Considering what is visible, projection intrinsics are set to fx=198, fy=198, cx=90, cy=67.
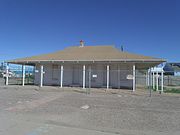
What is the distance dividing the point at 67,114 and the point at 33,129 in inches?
95.2

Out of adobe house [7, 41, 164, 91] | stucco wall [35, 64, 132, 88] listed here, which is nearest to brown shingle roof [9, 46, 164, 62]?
adobe house [7, 41, 164, 91]

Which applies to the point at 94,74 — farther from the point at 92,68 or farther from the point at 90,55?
the point at 90,55

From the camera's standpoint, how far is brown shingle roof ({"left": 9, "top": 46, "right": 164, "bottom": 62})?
19109 mm

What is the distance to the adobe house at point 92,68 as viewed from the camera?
19.2 metres

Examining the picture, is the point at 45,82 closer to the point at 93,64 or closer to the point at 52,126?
the point at 93,64

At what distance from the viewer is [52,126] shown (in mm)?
6223

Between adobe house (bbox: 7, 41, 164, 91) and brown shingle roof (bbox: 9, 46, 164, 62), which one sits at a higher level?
brown shingle roof (bbox: 9, 46, 164, 62)

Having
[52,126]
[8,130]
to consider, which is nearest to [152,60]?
[52,126]

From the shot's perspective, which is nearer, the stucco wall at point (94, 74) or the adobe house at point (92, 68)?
the adobe house at point (92, 68)

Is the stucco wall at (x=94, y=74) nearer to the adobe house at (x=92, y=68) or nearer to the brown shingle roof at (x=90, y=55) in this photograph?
the adobe house at (x=92, y=68)

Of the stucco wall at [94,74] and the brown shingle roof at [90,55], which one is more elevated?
the brown shingle roof at [90,55]

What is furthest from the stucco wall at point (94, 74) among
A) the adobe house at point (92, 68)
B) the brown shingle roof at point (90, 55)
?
the brown shingle roof at point (90, 55)

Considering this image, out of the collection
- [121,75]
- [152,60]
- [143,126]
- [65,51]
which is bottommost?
[143,126]

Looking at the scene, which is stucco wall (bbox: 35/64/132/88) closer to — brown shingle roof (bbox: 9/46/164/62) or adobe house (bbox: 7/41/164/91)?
adobe house (bbox: 7/41/164/91)
